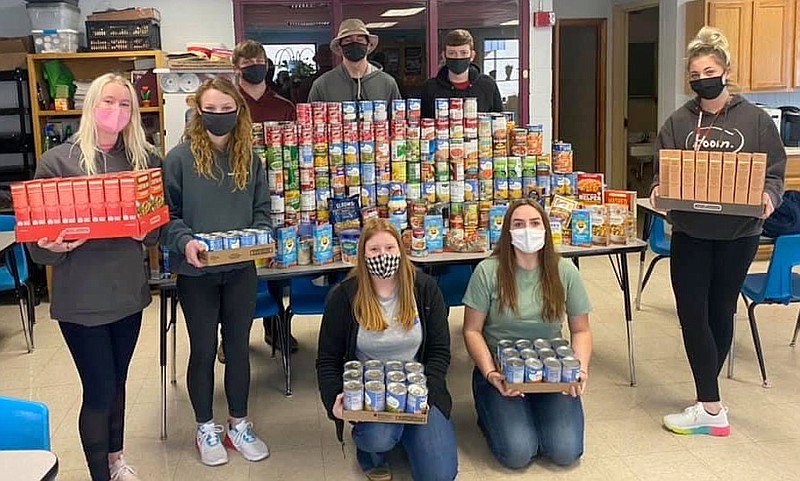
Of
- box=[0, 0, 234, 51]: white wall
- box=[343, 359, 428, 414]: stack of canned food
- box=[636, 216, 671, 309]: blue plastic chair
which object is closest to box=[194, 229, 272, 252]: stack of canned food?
box=[343, 359, 428, 414]: stack of canned food

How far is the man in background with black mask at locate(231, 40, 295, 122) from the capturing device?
395cm

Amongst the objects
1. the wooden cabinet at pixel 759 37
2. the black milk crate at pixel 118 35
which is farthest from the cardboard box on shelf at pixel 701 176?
the black milk crate at pixel 118 35

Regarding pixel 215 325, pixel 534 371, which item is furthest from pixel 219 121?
pixel 534 371

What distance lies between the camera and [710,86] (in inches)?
123

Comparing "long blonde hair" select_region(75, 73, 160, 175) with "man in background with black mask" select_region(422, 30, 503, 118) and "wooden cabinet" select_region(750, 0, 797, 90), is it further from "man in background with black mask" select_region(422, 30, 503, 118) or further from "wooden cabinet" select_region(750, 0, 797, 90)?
"wooden cabinet" select_region(750, 0, 797, 90)

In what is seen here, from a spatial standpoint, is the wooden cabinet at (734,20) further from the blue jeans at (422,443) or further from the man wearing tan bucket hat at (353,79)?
the blue jeans at (422,443)

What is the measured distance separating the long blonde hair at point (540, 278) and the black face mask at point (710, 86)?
0.78 meters

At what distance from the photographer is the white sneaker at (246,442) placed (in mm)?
3275

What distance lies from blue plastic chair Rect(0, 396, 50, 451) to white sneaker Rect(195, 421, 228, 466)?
1.36 m

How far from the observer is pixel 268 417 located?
371 cm

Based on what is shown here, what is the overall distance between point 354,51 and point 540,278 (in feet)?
5.51

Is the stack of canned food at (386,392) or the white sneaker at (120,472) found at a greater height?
the stack of canned food at (386,392)

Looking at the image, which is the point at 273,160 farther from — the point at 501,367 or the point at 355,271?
the point at 501,367

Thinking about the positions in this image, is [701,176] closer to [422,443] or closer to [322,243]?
[422,443]
